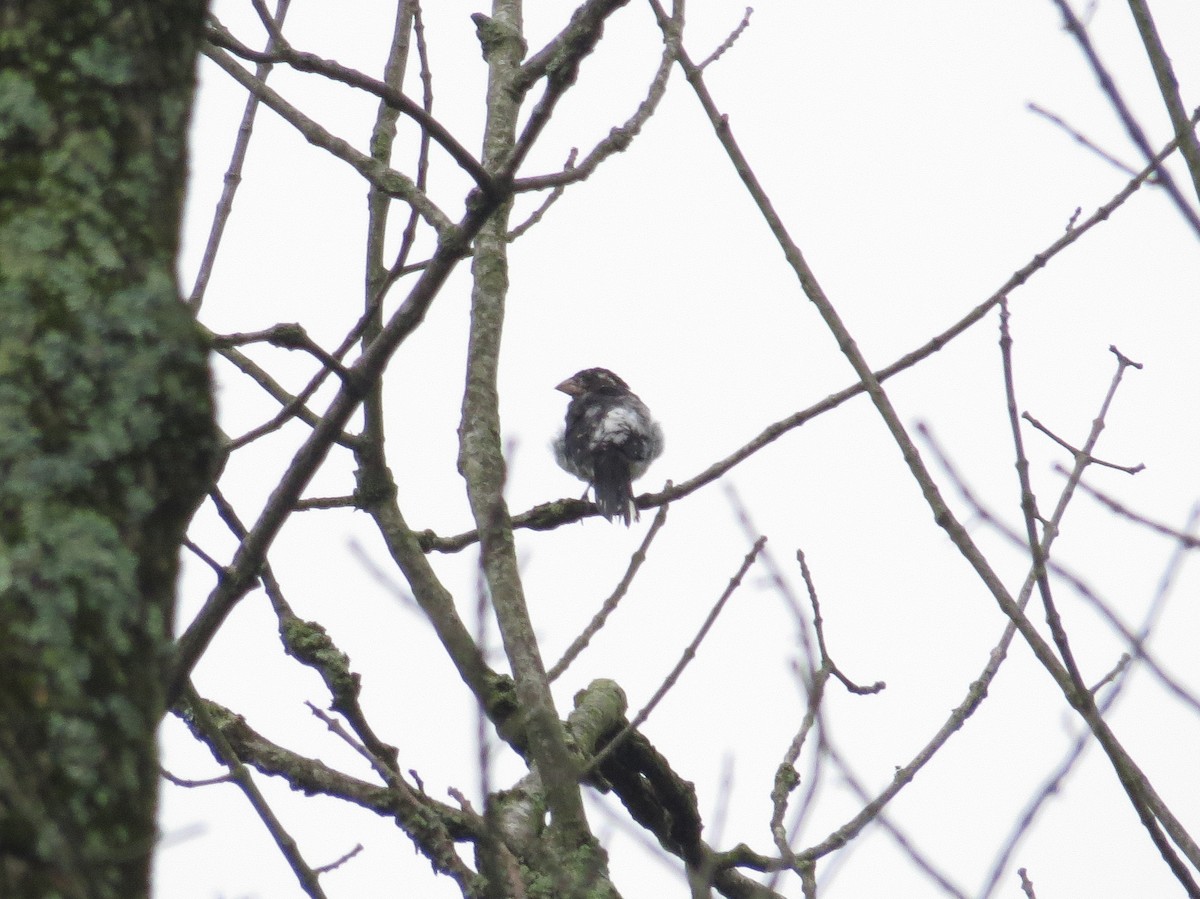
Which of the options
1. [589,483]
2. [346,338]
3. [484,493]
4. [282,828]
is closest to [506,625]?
[484,493]

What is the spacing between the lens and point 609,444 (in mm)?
8875

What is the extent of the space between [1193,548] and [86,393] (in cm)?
178

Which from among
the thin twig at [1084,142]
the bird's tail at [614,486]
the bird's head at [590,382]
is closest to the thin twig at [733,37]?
the thin twig at [1084,142]

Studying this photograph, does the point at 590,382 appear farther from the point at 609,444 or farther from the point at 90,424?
the point at 90,424

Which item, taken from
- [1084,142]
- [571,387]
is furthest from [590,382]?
[1084,142]

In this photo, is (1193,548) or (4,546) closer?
(4,546)

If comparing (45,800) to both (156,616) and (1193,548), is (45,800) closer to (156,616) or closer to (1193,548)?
(156,616)

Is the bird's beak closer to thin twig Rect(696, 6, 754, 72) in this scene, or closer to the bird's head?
the bird's head

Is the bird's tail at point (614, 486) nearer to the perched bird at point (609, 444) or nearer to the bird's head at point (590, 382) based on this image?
the perched bird at point (609, 444)

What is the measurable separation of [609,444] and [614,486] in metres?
0.52

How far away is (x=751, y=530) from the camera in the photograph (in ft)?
8.30

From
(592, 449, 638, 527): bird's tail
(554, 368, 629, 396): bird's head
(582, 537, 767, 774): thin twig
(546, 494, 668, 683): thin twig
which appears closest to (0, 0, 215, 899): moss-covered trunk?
(582, 537, 767, 774): thin twig

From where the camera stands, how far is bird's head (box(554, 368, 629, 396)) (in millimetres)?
10398

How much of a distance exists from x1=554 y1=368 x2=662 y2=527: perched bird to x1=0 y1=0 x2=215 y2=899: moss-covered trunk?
22.0 feet
